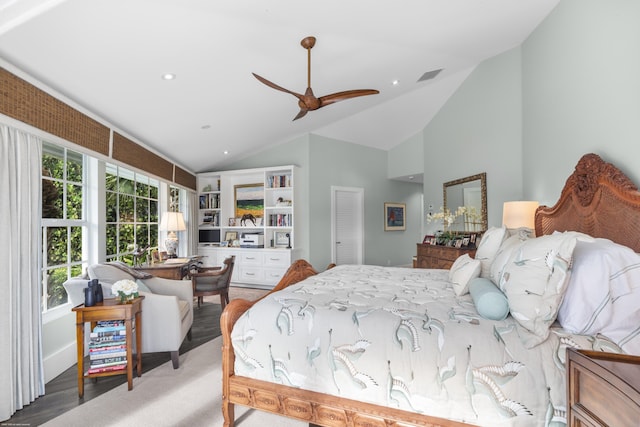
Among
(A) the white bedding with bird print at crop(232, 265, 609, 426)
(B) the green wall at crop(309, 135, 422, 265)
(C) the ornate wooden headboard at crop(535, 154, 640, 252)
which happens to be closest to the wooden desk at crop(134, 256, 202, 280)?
(A) the white bedding with bird print at crop(232, 265, 609, 426)

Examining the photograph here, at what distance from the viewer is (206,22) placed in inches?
89.7

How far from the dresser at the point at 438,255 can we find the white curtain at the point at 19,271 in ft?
14.0

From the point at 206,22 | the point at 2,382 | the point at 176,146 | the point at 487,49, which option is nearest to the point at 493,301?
the point at 206,22

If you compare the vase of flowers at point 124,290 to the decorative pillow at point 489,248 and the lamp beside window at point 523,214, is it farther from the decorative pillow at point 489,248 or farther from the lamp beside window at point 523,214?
the lamp beside window at point 523,214

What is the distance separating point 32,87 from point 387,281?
2.99m

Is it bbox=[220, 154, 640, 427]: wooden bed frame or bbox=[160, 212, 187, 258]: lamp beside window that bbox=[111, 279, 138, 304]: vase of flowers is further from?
bbox=[160, 212, 187, 258]: lamp beside window

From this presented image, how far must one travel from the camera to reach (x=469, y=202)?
4.82 m

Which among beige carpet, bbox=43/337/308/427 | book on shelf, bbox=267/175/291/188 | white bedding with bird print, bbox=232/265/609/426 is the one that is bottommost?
beige carpet, bbox=43/337/308/427

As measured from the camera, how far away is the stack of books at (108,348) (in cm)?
233

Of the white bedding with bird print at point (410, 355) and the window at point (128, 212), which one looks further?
the window at point (128, 212)

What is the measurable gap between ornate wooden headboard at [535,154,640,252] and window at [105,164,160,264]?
4447 millimetres

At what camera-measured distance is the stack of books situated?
91.9 inches

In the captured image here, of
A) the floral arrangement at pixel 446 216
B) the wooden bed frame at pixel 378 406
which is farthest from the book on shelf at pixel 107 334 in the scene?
the floral arrangement at pixel 446 216

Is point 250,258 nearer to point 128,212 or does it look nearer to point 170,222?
point 170,222
